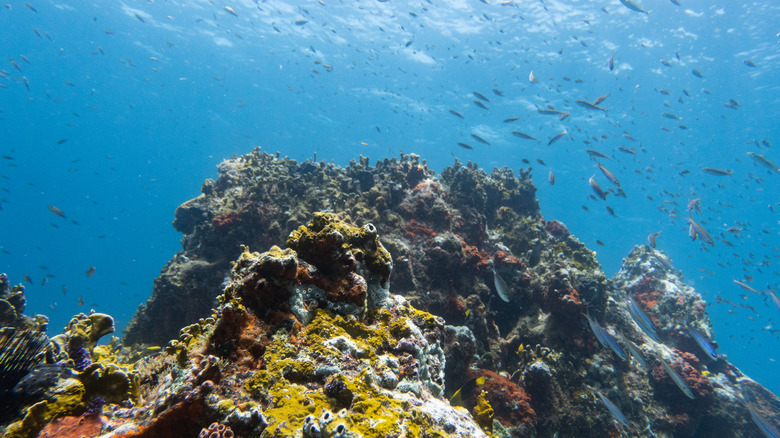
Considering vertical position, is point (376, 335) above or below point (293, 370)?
above

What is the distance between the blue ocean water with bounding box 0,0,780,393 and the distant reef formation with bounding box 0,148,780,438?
6.97m

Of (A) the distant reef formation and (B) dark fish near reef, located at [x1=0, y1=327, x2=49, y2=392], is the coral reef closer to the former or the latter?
(A) the distant reef formation

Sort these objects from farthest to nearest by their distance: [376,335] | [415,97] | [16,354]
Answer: [415,97] < [376,335] < [16,354]

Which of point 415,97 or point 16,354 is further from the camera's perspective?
point 415,97

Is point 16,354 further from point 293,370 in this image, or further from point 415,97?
point 415,97

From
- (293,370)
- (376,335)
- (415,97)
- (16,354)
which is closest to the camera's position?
(16,354)

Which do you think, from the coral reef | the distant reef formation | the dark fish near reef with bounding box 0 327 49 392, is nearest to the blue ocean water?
the distant reef formation

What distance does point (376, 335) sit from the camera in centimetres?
338

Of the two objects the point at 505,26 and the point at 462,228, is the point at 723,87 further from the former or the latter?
the point at 462,228

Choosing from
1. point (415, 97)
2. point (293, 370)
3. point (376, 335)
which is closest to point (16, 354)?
point (293, 370)

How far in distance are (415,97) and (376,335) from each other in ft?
163

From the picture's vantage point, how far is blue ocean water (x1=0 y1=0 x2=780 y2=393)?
2720cm

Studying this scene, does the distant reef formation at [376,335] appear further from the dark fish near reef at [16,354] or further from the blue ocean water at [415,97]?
the blue ocean water at [415,97]

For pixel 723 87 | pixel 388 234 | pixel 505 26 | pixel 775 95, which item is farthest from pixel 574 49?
pixel 388 234
